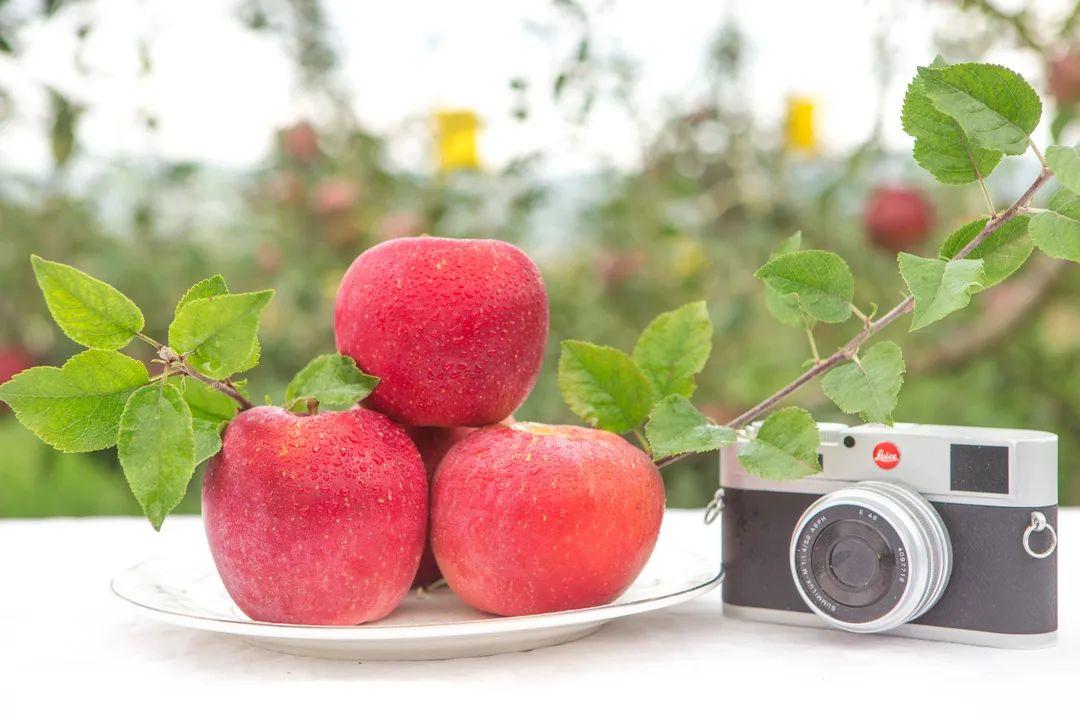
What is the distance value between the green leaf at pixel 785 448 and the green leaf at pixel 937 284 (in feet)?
0.24

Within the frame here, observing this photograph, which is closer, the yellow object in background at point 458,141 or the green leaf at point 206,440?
the green leaf at point 206,440

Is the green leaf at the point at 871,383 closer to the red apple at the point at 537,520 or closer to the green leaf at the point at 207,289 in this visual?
the red apple at the point at 537,520

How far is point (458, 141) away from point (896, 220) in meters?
0.34

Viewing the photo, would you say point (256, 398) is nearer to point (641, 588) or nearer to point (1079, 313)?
point (641, 588)

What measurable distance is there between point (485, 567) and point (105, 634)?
→ 0.16m

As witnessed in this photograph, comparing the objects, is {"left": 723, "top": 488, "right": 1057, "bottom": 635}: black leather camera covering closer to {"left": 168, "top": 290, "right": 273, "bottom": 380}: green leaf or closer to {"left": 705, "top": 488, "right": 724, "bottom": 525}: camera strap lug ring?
{"left": 705, "top": 488, "right": 724, "bottom": 525}: camera strap lug ring

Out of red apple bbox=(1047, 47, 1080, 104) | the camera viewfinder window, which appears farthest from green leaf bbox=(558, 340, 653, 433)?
red apple bbox=(1047, 47, 1080, 104)

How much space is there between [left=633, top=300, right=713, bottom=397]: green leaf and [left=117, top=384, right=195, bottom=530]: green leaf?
184 millimetres

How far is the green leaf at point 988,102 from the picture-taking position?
37cm

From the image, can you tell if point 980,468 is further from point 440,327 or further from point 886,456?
point 440,327

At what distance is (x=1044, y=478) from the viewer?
43 centimetres

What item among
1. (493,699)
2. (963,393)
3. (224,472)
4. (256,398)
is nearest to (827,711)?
(493,699)

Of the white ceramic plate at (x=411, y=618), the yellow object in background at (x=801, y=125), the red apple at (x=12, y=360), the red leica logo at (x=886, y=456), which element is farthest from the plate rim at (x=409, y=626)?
the yellow object in background at (x=801, y=125)

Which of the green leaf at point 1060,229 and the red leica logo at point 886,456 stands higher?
the green leaf at point 1060,229
